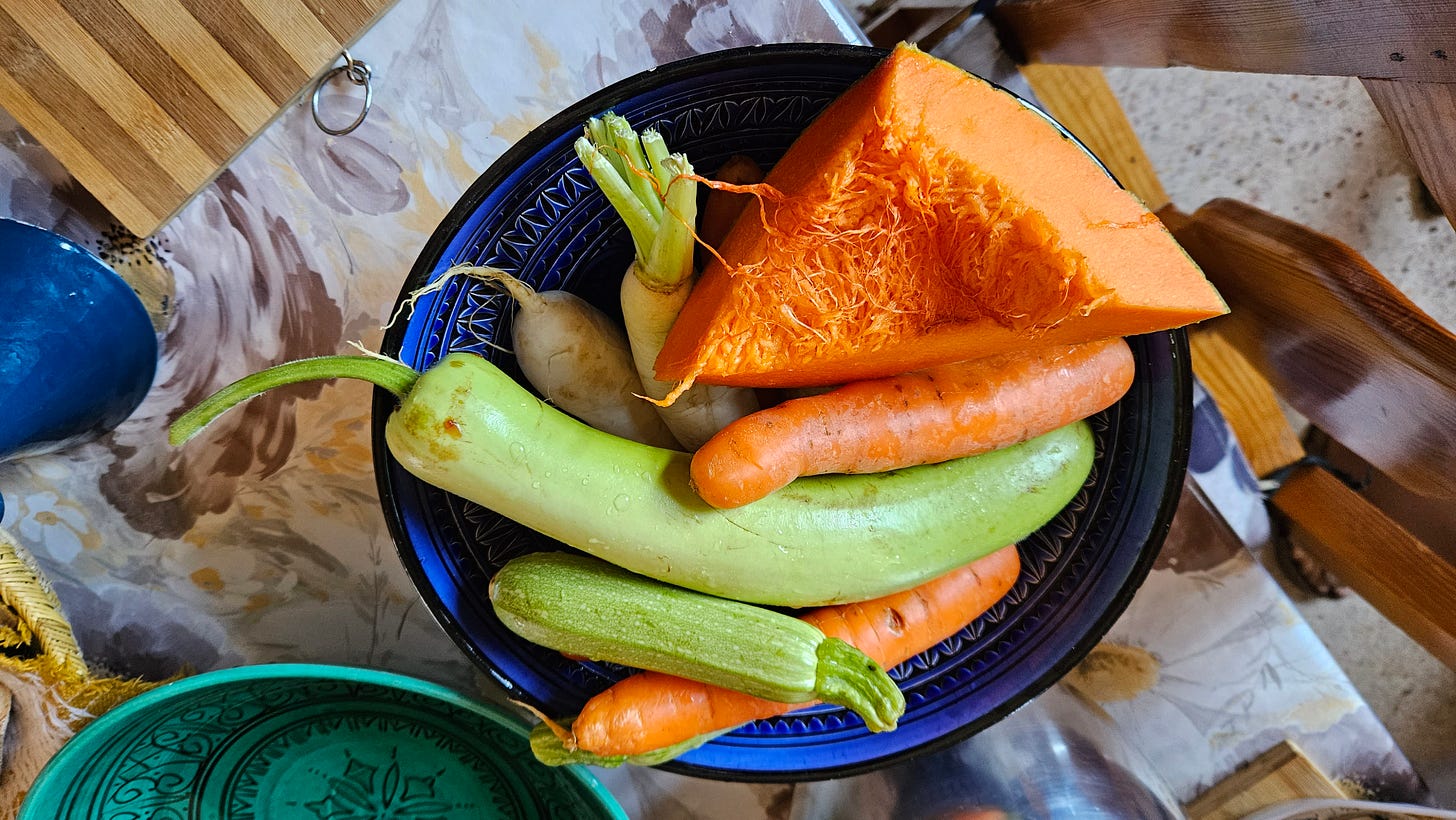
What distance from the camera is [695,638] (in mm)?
624

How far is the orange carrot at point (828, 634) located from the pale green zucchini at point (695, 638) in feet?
0.15

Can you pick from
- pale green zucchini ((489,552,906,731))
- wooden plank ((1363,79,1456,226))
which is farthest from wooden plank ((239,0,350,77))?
wooden plank ((1363,79,1456,226))

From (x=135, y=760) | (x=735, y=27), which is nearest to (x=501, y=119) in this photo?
(x=735, y=27)

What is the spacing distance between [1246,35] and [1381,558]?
56 cm

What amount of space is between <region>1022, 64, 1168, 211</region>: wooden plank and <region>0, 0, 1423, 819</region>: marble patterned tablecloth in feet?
1.20

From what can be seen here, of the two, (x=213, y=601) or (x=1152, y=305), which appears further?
(x=213, y=601)

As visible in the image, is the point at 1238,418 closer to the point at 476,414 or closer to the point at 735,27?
the point at 735,27

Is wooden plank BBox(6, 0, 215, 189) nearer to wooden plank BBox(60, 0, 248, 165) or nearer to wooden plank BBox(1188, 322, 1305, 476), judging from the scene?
wooden plank BBox(60, 0, 248, 165)

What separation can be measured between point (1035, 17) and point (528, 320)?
24.3 inches

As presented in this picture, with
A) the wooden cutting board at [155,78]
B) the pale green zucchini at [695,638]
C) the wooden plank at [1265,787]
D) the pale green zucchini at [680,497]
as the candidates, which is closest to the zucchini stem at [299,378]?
the pale green zucchini at [680,497]

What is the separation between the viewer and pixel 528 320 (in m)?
0.65

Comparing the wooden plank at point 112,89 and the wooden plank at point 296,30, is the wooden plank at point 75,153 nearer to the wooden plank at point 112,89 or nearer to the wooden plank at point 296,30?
the wooden plank at point 112,89

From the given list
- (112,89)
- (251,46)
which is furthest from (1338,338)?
(112,89)

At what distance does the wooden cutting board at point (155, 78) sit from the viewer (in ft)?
2.41
